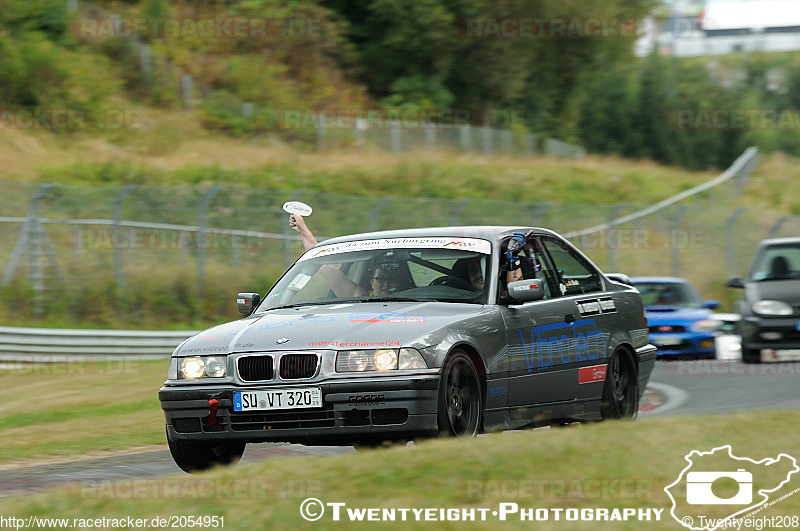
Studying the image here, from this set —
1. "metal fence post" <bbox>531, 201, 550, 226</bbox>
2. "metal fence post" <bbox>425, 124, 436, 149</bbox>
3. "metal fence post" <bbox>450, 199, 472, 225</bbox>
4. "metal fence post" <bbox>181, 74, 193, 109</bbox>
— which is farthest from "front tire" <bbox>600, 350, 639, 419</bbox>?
"metal fence post" <bbox>425, 124, 436, 149</bbox>

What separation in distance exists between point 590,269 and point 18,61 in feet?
100

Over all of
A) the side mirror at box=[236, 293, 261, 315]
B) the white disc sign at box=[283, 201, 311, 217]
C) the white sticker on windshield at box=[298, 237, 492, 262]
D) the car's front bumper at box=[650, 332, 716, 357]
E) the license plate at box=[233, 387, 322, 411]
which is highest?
the white disc sign at box=[283, 201, 311, 217]

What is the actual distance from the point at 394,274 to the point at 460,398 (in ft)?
4.39

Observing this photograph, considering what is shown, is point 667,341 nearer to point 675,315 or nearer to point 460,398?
point 675,315

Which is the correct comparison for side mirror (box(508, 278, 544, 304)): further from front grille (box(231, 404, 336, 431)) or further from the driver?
front grille (box(231, 404, 336, 431))

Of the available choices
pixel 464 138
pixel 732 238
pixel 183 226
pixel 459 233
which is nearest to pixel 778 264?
pixel 459 233

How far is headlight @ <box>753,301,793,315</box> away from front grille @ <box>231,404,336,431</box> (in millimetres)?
10692

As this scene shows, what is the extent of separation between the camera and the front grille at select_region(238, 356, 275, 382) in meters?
7.34

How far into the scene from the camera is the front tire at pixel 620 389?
30.5 feet

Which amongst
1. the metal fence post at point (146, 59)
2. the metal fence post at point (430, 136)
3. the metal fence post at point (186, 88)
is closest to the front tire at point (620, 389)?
the metal fence post at point (186, 88)

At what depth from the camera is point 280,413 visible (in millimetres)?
7262

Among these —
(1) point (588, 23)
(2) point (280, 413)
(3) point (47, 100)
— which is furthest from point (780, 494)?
(1) point (588, 23)

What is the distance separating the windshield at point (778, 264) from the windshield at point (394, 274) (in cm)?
942

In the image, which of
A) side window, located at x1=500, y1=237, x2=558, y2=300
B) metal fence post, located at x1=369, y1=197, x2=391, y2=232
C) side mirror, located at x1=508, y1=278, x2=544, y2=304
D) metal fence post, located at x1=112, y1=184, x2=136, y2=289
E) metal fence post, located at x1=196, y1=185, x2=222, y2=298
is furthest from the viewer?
metal fence post, located at x1=369, y1=197, x2=391, y2=232
